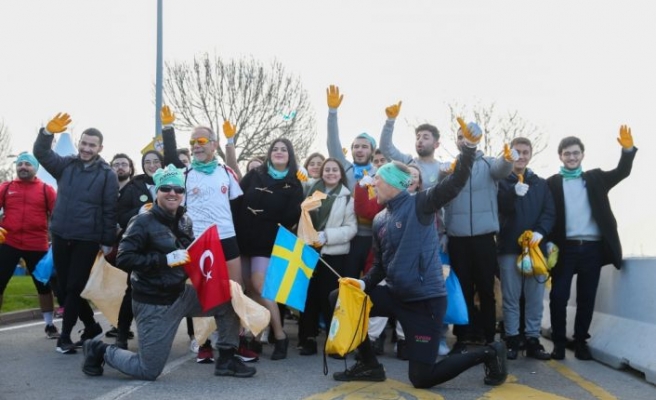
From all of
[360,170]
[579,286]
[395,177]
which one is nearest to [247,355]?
[395,177]

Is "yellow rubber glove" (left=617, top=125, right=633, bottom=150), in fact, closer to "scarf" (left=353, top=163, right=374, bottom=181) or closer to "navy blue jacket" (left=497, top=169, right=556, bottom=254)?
"navy blue jacket" (left=497, top=169, right=556, bottom=254)

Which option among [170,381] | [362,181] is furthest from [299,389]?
[362,181]

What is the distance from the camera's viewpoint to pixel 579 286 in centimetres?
761

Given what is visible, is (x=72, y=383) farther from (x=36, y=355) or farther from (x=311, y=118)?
(x=311, y=118)

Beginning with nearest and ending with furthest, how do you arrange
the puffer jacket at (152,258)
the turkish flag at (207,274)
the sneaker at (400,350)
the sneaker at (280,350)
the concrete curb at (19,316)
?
1. the puffer jacket at (152,258)
2. the turkish flag at (207,274)
3. the sneaker at (280,350)
4. the sneaker at (400,350)
5. the concrete curb at (19,316)

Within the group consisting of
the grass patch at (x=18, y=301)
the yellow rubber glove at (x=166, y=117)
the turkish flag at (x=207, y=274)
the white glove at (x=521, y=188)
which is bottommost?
the grass patch at (x=18, y=301)

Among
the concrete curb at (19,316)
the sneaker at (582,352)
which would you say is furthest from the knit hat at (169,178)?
the concrete curb at (19,316)

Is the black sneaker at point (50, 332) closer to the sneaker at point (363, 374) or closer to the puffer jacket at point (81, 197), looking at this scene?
the puffer jacket at point (81, 197)

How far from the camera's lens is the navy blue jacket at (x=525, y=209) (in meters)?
7.66

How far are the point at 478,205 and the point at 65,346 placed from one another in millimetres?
4412

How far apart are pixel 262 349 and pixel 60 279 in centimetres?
222

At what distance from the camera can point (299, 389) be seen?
566 centimetres

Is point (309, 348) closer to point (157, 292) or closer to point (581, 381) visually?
point (157, 292)

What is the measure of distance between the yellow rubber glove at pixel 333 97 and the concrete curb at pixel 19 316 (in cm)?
596
